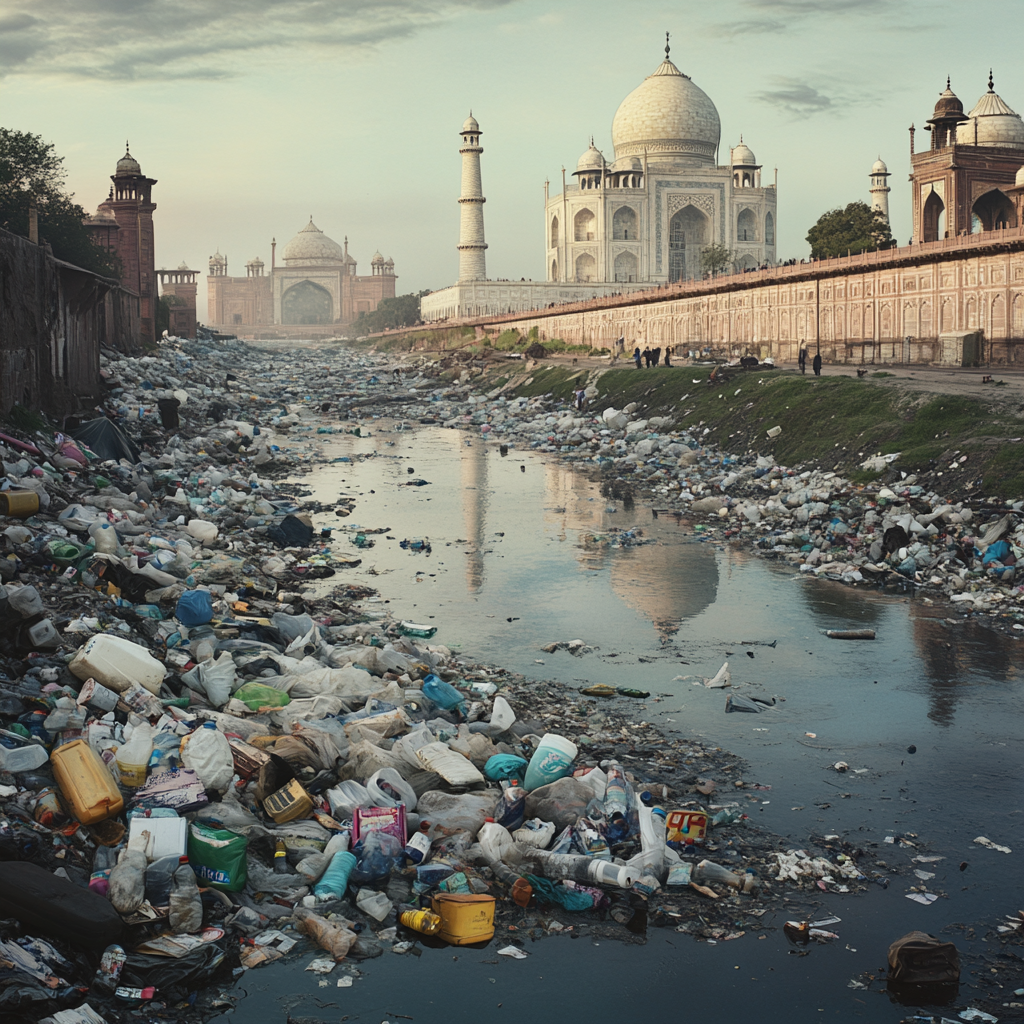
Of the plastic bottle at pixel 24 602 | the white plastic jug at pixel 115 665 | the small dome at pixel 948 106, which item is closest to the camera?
the white plastic jug at pixel 115 665

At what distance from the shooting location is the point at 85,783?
16.6ft

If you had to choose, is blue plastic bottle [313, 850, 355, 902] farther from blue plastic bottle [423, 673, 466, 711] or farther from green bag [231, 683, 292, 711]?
blue plastic bottle [423, 673, 466, 711]

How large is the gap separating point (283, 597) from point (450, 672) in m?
2.48

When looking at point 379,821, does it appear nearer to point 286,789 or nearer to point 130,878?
point 286,789

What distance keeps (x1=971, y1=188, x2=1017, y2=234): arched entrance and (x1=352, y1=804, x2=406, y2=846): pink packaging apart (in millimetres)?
41937

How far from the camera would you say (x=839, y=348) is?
27844 millimetres

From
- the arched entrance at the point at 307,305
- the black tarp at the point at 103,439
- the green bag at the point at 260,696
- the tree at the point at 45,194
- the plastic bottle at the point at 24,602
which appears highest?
the arched entrance at the point at 307,305

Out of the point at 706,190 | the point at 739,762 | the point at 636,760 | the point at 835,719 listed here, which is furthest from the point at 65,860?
the point at 706,190

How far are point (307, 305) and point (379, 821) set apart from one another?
11410 cm

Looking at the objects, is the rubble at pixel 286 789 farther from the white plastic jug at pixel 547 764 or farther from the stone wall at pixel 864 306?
the stone wall at pixel 864 306

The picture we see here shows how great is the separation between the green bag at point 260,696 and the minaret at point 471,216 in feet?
199

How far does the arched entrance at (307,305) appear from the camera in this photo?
112688 millimetres

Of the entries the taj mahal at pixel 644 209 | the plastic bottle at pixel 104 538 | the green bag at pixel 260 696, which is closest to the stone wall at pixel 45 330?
the plastic bottle at pixel 104 538

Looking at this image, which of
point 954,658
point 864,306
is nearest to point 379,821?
point 954,658
